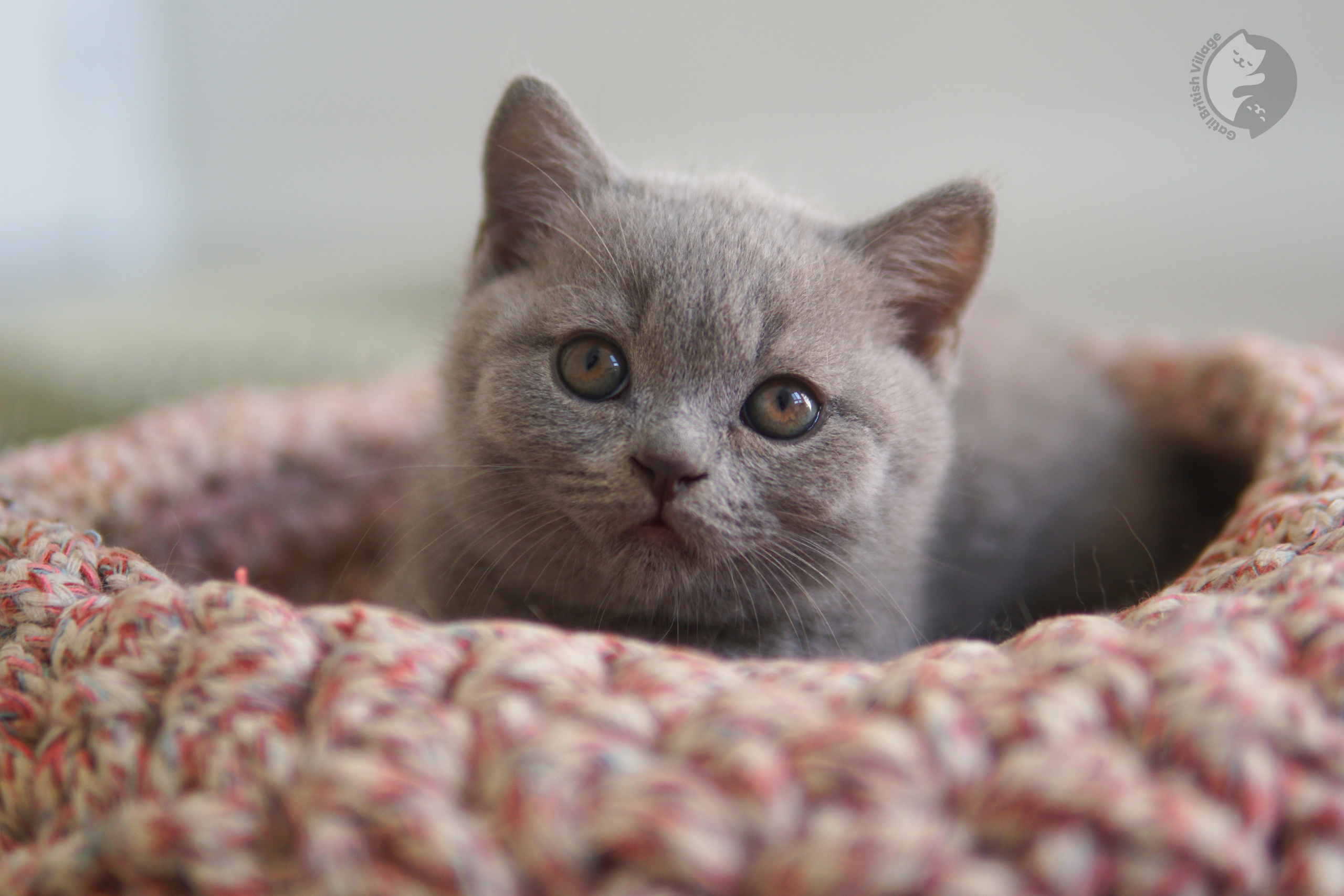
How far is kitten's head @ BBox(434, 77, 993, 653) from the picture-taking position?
852 mm

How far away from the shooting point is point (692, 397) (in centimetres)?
85

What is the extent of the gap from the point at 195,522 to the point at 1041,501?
44.1 inches

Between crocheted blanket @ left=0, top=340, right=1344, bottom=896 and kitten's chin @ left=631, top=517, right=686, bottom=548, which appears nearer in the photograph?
crocheted blanket @ left=0, top=340, right=1344, bottom=896

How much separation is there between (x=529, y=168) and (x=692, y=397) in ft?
1.20

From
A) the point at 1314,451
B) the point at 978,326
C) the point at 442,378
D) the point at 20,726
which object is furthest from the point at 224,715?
the point at 978,326

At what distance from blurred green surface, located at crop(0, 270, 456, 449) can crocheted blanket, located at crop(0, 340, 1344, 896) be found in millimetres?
650

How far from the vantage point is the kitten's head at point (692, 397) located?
0.85 m

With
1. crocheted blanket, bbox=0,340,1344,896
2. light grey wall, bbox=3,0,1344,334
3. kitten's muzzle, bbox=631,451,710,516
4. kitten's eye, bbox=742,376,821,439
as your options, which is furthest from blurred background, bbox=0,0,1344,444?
crocheted blanket, bbox=0,340,1344,896

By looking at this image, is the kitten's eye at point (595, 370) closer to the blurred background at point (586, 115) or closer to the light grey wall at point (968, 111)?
the blurred background at point (586, 115)

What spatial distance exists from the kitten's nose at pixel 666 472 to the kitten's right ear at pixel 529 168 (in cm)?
35

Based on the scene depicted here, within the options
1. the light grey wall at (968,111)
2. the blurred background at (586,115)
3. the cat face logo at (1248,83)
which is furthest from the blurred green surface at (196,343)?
the cat face logo at (1248,83)

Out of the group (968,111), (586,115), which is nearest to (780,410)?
(586,115)

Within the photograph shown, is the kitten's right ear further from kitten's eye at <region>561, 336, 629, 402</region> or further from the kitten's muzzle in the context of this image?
the kitten's muzzle

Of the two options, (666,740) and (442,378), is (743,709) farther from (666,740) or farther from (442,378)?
(442,378)
